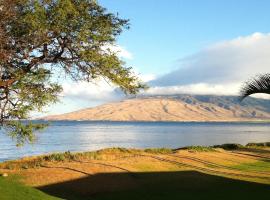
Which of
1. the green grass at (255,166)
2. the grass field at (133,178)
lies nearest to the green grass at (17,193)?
the grass field at (133,178)

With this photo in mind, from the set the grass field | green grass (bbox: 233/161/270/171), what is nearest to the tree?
the grass field

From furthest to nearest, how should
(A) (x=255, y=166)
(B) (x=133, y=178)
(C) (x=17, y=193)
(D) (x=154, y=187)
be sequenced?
(A) (x=255, y=166) < (B) (x=133, y=178) < (D) (x=154, y=187) < (C) (x=17, y=193)

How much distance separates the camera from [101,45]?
22.2 m

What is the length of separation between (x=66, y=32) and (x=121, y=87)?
4.03 metres

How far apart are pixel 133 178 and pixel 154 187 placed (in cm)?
226

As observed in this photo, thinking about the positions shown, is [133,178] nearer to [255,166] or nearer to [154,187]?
[154,187]

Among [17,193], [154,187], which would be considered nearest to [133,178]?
[154,187]

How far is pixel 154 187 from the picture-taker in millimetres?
24484

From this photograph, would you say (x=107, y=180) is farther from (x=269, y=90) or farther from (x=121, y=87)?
(x=269, y=90)

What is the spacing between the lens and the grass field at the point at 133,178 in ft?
74.1

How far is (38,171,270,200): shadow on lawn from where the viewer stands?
2261cm

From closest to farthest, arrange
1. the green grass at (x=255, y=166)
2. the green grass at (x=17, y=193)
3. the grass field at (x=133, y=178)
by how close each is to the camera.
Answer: the green grass at (x=17, y=193) < the grass field at (x=133, y=178) < the green grass at (x=255, y=166)

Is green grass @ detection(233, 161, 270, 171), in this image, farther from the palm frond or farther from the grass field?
the palm frond

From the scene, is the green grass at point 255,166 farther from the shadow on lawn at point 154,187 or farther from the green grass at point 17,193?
the green grass at point 17,193
